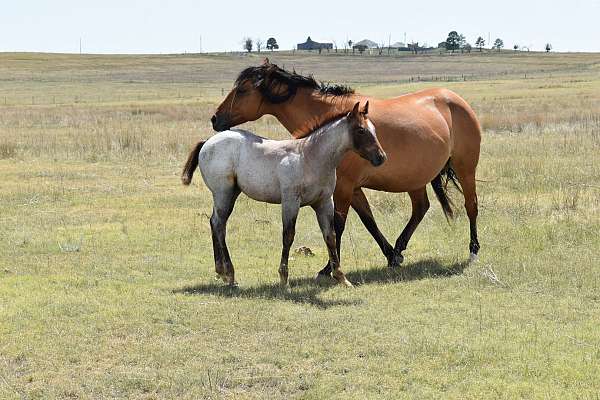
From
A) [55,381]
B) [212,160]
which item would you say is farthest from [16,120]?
[55,381]

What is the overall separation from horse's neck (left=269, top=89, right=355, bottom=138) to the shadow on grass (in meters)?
1.93

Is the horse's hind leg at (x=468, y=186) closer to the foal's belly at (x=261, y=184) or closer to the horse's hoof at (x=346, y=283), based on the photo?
the horse's hoof at (x=346, y=283)

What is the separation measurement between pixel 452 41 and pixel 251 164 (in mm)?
175172

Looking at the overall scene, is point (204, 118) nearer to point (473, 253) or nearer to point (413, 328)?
point (473, 253)

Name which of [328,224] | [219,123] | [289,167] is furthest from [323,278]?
[219,123]

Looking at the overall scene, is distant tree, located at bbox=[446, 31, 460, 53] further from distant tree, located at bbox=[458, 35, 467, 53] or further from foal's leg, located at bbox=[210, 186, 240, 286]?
foal's leg, located at bbox=[210, 186, 240, 286]

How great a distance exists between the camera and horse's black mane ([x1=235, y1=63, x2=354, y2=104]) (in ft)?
31.7

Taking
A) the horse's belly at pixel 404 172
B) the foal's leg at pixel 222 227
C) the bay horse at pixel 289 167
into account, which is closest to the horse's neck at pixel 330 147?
the bay horse at pixel 289 167

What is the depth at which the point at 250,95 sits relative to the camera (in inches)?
381

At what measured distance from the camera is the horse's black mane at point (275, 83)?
968 centimetres

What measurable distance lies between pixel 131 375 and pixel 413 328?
259 cm

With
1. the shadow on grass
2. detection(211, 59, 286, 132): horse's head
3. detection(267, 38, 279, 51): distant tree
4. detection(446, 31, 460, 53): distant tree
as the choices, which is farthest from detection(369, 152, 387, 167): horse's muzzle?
detection(267, 38, 279, 51): distant tree

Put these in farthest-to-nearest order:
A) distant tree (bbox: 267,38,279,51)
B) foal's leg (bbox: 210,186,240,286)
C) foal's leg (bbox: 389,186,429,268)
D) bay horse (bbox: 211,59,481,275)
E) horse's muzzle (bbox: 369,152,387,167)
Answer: distant tree (bbox: 267,38,279,51) → foal's leg (bbox: 389,186,429,268) → bay horse (bbox: 211,59,481,275) → foal's leg (bbox: 210,186,240,286) → horse's muzzle (bbox: 369,152,387,167)

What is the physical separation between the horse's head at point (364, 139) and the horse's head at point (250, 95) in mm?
1435
